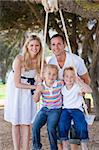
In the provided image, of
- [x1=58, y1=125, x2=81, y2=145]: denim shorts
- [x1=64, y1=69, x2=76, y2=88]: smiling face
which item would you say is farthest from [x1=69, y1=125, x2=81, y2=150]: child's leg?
[x1=64, y1=69, x2=76, y2=88]: smiling face

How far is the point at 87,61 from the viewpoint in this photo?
8.95 metres

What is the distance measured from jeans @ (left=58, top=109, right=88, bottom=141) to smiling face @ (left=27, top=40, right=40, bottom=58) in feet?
1.79

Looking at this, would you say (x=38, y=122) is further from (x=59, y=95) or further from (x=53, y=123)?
(x=59, y=95)

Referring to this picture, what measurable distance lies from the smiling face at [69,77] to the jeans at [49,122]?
0.22 metres

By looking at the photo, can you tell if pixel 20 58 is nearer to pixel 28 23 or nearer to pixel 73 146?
pixel 73 146

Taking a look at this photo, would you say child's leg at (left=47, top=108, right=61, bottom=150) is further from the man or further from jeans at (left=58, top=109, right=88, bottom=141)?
the man

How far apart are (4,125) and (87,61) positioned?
8.54ft

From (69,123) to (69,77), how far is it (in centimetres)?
36

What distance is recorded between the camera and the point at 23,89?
3508mm

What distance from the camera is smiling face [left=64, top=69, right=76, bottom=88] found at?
3147 mm

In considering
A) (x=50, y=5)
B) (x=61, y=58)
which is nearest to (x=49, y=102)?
(x=61, y=58)

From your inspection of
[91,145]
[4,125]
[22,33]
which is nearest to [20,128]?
[91,145]

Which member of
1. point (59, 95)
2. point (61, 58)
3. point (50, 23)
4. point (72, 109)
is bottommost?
point (72, 109)

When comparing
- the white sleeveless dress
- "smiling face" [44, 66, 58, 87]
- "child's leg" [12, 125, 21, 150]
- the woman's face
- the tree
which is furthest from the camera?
the tree
